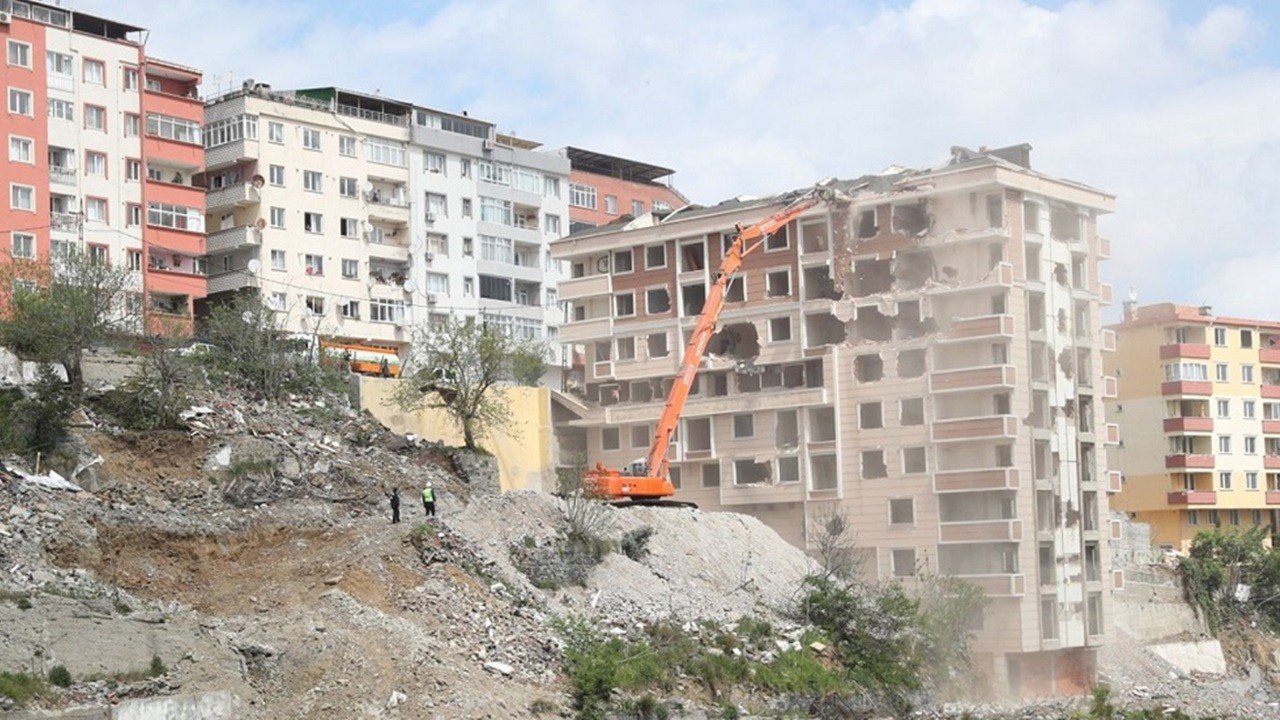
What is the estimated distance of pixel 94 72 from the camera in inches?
2830

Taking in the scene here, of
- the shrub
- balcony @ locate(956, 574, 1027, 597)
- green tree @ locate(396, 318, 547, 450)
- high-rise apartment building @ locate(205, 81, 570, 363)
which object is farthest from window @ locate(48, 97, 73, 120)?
the shrub

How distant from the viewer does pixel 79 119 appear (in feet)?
233

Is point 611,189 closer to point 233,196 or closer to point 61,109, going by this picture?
point 233,196

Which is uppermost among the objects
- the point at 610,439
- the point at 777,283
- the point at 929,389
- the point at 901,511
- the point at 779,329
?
the point at 777,283

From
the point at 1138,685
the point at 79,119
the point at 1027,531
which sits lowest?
the point at 1138,685

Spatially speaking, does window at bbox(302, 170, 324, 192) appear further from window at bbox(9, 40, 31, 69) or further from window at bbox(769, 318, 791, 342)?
window at bbox(769, 318, 791, 342)

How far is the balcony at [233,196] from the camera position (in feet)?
253

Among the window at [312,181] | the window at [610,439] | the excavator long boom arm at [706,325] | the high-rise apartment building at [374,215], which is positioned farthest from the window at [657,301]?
the window at [312,181]

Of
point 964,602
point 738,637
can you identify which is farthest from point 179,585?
point 964,602

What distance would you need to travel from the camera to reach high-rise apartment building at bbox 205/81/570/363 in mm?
77500

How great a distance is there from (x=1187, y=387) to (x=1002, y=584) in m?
31.6

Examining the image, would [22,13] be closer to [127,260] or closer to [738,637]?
[127,260]

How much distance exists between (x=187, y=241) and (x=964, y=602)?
3397cm

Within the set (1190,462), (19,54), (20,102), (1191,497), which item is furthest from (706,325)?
(1191,497)
